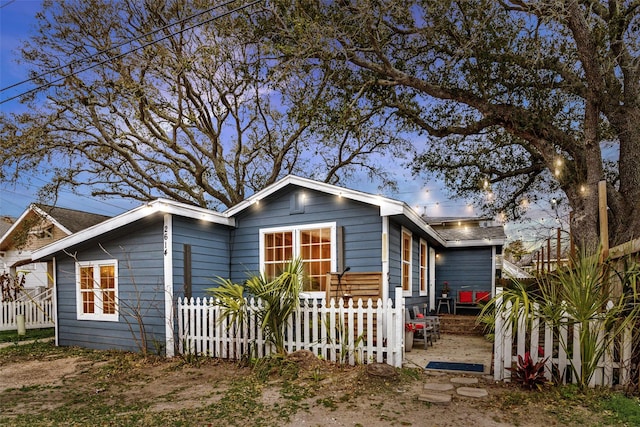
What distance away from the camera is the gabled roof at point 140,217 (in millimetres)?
7441

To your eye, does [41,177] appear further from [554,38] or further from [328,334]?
[554,38]

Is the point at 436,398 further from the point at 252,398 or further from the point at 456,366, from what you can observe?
the point at 252,398

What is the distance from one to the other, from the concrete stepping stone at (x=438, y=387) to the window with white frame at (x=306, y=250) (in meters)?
3.14

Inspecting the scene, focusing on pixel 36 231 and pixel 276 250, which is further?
pixel 36 231

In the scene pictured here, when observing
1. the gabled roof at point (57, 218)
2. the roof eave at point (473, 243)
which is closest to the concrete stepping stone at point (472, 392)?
the roof eave at point (473, 243)

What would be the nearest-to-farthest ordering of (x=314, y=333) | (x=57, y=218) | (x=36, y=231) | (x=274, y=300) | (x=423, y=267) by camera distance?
(x=274, y=300) → (x=314, y=333) → (x=423, y=267) → (x=57, y=218) → (x=36, y=231)

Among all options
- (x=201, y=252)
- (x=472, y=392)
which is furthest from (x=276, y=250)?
(x=472, y=392)

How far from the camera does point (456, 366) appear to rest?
6.29m

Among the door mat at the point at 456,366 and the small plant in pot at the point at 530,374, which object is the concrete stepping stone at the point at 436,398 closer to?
the small plant in pot at the point at 530,374

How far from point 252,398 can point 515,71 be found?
9255 millimetres

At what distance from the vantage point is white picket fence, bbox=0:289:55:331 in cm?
1221

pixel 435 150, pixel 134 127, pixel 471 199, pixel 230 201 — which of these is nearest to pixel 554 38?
pixel 435 150

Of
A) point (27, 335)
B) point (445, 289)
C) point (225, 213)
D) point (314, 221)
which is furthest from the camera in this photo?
point (445, 289)

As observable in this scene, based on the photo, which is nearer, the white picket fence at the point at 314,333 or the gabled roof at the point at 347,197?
the white picket fence at the point at 314,333
